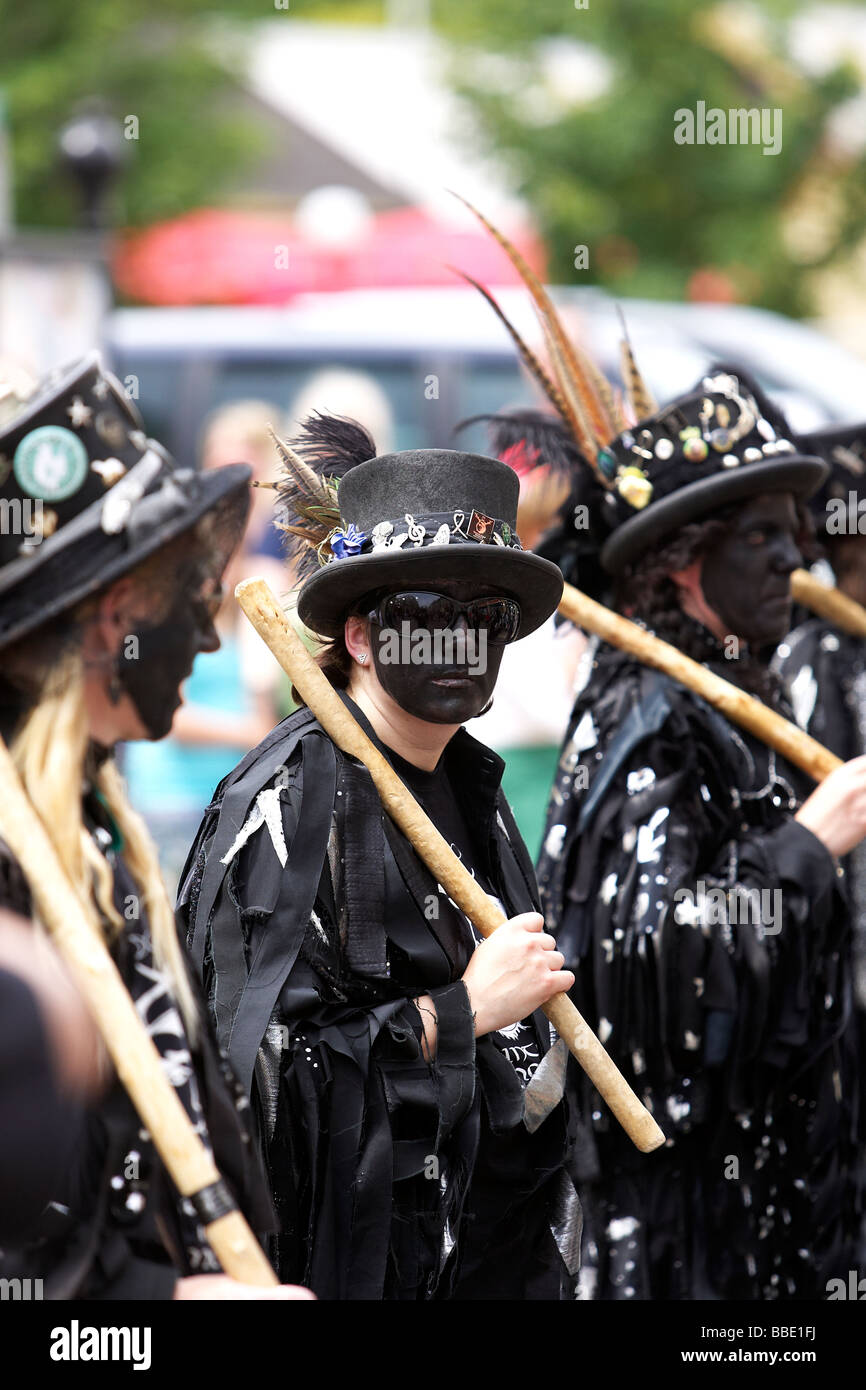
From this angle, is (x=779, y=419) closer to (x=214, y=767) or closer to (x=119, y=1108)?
(x=119, y=1108)

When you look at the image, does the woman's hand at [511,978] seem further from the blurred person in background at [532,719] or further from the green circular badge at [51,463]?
the blurred person in background at [532,719]

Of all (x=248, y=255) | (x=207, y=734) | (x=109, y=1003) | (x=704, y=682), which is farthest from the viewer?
(x=248, y=255)

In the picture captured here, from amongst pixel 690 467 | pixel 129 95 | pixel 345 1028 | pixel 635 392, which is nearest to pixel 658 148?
pixel 129 95

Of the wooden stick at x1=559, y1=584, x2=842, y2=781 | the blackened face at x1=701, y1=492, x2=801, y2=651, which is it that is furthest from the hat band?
the blackened face at x1=701, y1=492, x2=801, y2=651

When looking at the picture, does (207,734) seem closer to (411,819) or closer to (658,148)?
(411,819)

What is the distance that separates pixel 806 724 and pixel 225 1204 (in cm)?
288

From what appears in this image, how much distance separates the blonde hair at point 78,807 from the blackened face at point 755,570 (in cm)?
189

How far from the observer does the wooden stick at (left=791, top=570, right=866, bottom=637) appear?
15.0 feet

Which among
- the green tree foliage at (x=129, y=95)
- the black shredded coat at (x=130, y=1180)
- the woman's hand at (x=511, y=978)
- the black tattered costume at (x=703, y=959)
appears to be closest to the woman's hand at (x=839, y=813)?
the black tattered costume at (x=703, y=959)

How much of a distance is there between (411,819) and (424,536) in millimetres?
449

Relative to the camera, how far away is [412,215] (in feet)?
58.7

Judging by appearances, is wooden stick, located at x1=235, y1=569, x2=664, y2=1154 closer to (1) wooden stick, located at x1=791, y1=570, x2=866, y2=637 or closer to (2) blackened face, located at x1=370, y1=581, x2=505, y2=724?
(2) blackened face, located at x1=370, y1=581, x2=505, y2=724

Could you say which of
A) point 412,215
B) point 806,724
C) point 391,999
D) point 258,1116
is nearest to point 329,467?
point 391,999

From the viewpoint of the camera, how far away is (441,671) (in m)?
2.67
